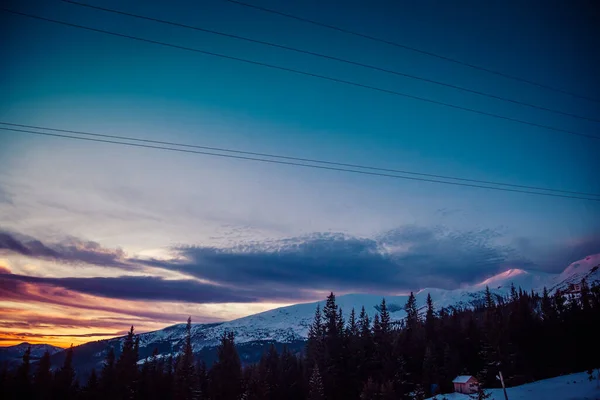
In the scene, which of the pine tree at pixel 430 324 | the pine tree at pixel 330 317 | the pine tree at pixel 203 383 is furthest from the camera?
the pine tree at pixel 430 324

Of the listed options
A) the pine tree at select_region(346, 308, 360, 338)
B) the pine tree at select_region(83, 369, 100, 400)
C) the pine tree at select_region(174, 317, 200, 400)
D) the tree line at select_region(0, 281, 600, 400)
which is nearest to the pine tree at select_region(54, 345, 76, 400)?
the tree line at select_region(0, 281, 600, 400)

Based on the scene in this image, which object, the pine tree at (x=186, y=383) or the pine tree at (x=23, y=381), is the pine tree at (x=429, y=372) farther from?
the pine tree at (x=23, y=381)

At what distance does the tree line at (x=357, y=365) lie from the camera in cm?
7038

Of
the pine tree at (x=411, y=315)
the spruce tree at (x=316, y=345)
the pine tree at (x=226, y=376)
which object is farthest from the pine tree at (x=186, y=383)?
the pine tree at (x=411, y=315)

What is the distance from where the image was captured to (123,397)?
7175 centimetres

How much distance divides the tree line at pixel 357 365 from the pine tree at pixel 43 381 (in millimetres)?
234

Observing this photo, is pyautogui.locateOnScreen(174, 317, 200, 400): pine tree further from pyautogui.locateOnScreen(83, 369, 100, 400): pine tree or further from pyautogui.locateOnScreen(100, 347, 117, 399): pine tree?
pyautogui.locateOnScreen(83, 369, 100, 400): pine tree

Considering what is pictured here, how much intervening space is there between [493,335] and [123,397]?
231 ft

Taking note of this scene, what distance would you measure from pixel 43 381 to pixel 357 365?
70.4 meters

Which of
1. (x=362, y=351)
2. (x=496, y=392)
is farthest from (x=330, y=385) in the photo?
(x=496, y=392)

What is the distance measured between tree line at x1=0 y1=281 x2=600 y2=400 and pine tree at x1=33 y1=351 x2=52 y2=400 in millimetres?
234

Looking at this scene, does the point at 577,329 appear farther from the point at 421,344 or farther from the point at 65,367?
the point at 65,367

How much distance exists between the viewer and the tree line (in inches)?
2771

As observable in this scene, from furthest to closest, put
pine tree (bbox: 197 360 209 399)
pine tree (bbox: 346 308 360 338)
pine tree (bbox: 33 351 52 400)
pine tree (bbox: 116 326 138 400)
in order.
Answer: pine tree (bbox: 346 308 360 338) < pine tree (bbox: 197 360 209 399) < pine tree (bbox: 33 351 52 400) < pine tree (bbox: 116 326 138 400)
